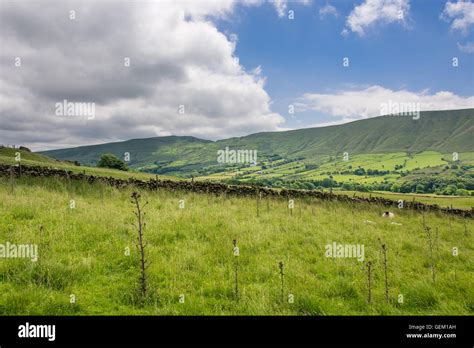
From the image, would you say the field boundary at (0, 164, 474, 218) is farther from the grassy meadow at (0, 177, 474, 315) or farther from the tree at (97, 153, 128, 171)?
the tree at (97, 153, 128, 171)

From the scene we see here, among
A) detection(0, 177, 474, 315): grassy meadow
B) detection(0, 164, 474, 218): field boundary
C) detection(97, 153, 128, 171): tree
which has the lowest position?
detection(0, 177, 474, 315): grassy meadow

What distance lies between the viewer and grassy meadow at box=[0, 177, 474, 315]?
5.63 metres

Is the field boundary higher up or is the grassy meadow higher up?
the field boundary

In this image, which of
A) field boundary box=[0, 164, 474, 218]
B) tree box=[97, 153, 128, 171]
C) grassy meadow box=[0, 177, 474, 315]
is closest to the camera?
grassy meadow box=[0, 177, 474, 315]

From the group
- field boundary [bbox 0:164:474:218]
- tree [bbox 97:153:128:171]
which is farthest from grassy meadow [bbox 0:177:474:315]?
tree [bbox 97:153:128:171]

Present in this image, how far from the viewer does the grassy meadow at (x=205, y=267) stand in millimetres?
5629

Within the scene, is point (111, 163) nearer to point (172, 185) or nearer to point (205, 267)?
point (172, 185)

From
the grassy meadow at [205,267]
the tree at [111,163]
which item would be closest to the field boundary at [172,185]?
the grassy meadow at [205,267]

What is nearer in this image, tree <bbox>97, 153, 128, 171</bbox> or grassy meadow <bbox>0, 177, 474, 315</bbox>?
grassy meadow <bbox>0, 177, 474, 315</bbox>

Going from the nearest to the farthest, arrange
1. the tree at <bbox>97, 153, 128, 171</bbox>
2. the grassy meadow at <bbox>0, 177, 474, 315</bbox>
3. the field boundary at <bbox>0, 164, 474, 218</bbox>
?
the grassy meadow at <bbox>0, 177, 474, 315</bbox>
the field boundary at <bbox>0, 164, 474, 218</bbox>
the tree at <bbox>97, 153, 128, 171</bbox>
